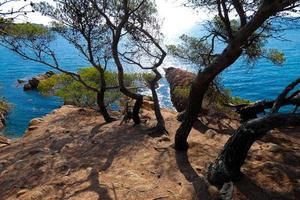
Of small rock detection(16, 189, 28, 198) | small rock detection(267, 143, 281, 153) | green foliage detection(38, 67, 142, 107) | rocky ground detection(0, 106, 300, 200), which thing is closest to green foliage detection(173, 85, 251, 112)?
rocky ground detection(0, 106, 300, 200)

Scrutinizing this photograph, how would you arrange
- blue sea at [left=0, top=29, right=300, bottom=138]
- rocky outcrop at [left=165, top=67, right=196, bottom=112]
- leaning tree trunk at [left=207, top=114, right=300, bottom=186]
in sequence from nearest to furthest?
leaning tree trunk at [left=207, top=114, right=300, bottom=186] < rocky outcrop at [left=165, top=67, right=196, bottom=112] < blue sea at [left=0, top=29, right=300, bottom=138]

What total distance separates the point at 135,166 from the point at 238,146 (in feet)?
12.8

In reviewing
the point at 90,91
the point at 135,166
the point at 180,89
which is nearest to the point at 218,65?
the point at 135,166

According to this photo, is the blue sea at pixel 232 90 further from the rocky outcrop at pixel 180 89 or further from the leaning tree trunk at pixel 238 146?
the leaning tree trunk at pixel 238 146

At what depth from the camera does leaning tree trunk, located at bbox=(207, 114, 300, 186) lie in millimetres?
7936

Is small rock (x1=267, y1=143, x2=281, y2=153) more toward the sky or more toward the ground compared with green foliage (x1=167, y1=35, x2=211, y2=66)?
more toward the ground

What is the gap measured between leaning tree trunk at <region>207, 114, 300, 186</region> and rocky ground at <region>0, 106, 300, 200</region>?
0.31 metres

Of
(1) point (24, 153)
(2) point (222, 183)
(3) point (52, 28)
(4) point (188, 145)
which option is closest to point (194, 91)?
(4) point (188, 145)

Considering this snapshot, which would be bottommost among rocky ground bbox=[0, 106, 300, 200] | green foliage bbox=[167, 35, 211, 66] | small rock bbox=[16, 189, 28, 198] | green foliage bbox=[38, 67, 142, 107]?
small rock bbox=[16, 189, 28, 198]

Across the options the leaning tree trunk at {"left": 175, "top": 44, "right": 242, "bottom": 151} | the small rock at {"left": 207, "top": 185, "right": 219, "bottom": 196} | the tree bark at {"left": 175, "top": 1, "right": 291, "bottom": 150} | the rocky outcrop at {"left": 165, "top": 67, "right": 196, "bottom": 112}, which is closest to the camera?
the small rock at {"left": 207, "top": 185, "right": 219, "bottom": 196}

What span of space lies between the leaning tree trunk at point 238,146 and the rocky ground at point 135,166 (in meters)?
0.31

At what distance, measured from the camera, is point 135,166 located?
1112 cm

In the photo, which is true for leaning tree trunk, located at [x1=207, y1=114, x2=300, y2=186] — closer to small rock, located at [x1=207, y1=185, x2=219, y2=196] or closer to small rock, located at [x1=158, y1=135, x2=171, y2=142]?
small rock, located at [x1=207, y1=185, x2=219, y2=196]

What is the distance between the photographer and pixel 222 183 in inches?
336
